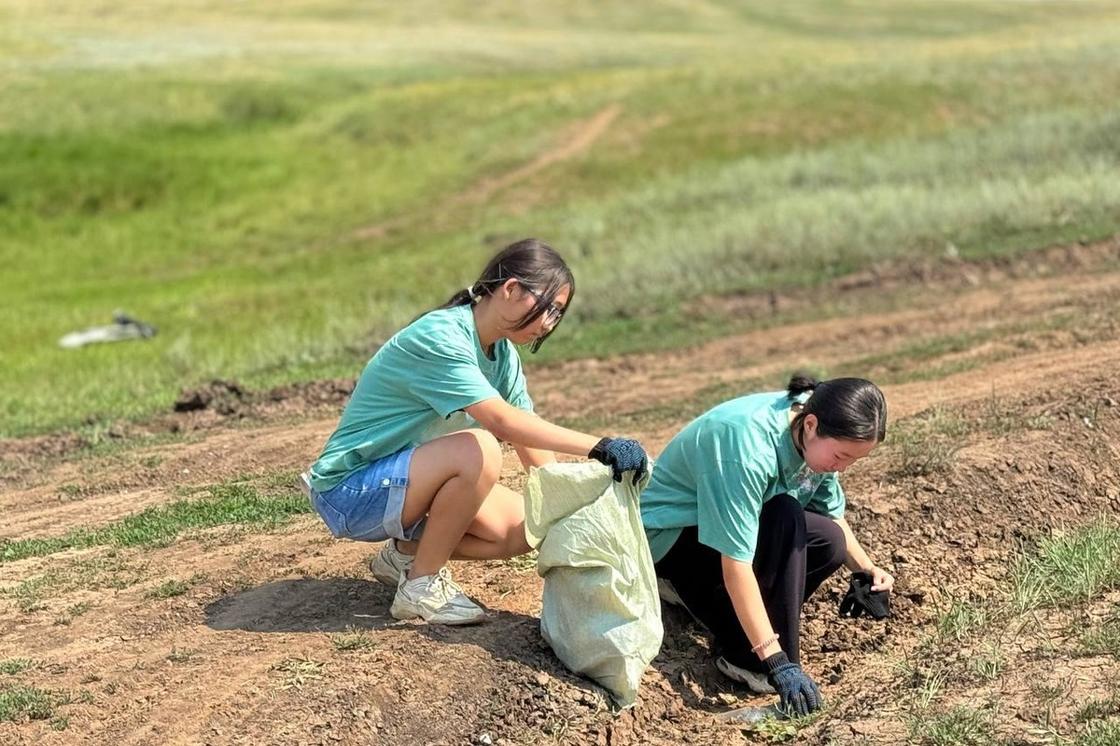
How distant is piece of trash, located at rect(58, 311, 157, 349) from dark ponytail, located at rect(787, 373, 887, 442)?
10780 millimetres

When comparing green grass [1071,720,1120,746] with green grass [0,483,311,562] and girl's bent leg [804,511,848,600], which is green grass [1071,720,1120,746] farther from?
green grass [0,483,311,562]

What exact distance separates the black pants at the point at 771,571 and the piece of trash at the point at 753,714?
0.13 metres

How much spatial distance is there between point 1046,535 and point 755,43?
50713 millimetres

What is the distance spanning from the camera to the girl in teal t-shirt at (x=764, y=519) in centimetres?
428

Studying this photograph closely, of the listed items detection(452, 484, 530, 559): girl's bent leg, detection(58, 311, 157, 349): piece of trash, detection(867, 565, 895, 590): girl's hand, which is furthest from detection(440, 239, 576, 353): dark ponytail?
detection(58, 311, 157, 349): piece of trash

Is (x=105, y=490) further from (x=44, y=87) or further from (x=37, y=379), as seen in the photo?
(x=44, y=87)

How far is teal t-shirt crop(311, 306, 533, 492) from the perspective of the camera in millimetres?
4391

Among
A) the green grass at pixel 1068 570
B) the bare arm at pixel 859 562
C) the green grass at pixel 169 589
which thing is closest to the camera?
the bare arm at pixel 859 562

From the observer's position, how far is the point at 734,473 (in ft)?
14.1

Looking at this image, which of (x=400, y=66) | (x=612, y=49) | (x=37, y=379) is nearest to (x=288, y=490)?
(x=37, y=379)

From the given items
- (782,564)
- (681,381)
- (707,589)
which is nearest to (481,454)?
(707,589)

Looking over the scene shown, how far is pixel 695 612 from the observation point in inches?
191

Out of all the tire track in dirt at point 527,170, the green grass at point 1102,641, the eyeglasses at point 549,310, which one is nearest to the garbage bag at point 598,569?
the eyeglasses at point 549,310

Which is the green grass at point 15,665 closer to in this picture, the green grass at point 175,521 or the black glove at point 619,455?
the green grass at point 175,521
